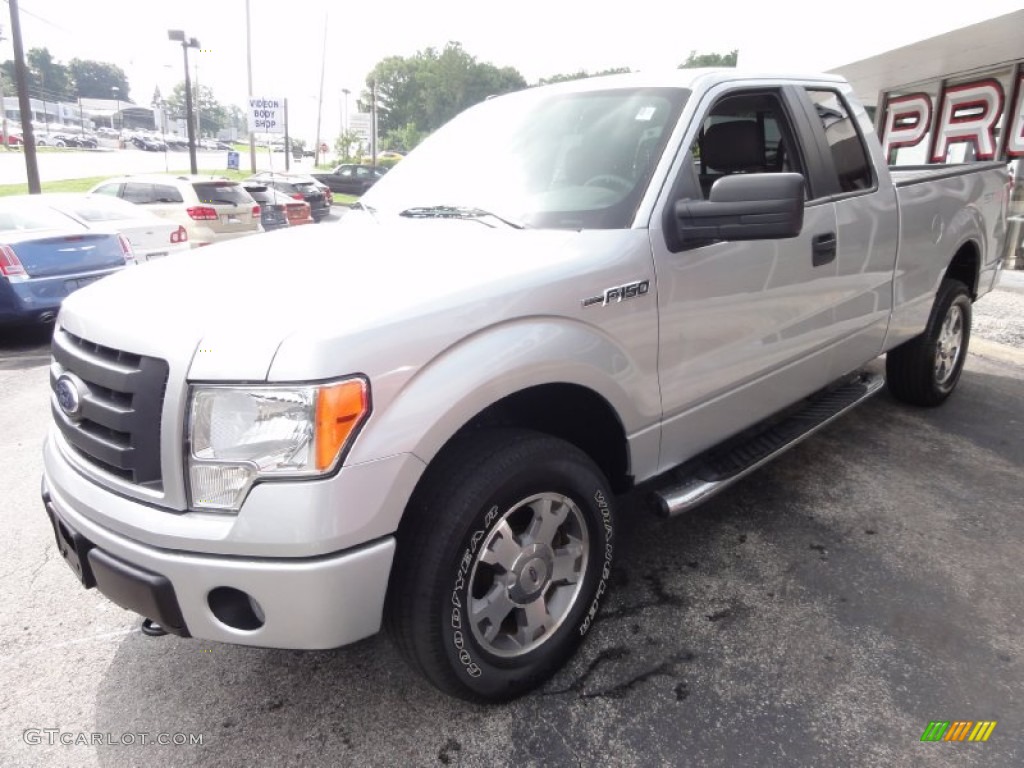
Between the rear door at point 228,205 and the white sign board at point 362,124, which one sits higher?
the white sign board at point 362,124

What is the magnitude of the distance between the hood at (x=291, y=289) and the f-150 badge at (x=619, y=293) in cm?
16

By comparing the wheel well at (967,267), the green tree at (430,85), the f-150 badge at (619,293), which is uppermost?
the green tree at (430,85)

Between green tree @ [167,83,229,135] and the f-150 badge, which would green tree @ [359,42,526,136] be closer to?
green tree @ [167,83,229,135]

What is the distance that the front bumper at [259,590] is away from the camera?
1784mm

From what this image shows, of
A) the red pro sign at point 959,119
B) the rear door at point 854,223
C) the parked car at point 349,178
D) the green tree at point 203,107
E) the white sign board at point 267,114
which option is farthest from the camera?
the green tree at point 203,107

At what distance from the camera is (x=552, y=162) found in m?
2.81

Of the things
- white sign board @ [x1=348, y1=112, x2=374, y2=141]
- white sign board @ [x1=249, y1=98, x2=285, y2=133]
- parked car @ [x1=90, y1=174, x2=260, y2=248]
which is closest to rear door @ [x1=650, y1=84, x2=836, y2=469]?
parked car @ [x1=90, y1=174, x2=260, y2=248]

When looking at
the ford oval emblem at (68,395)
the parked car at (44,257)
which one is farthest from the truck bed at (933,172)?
the parked car at (44,257)

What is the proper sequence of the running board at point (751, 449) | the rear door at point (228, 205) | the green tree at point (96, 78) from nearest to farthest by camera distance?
the running board at point (751, 449) < the rear door at point (228, 205) < the green tree at point (96, 78)

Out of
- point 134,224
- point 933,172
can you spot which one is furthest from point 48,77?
point 933,172

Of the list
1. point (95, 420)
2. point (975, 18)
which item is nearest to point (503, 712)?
point (95, 420)

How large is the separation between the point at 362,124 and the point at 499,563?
4909 centimetres

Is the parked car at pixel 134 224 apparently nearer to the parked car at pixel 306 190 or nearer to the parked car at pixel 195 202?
the parked car at pixel 195 202

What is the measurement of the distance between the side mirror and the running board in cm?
94
